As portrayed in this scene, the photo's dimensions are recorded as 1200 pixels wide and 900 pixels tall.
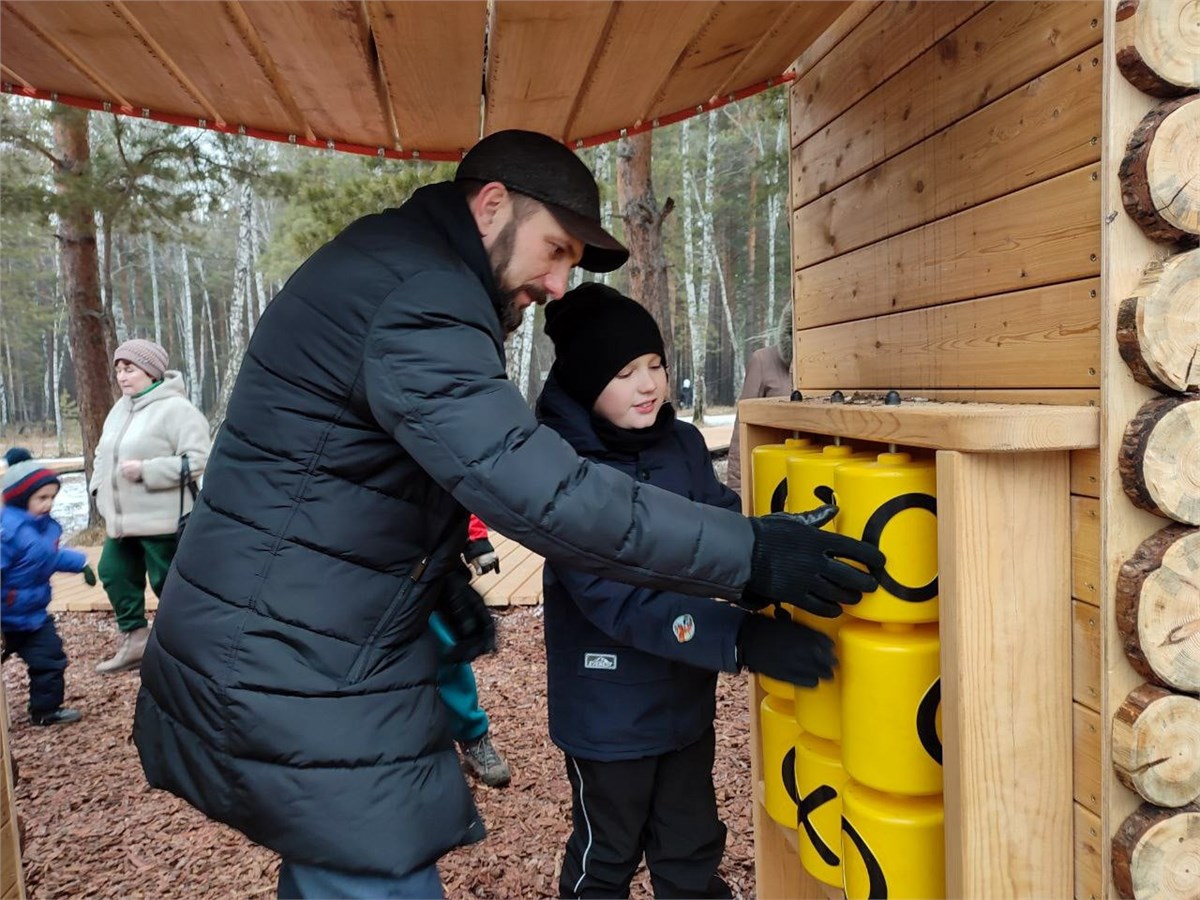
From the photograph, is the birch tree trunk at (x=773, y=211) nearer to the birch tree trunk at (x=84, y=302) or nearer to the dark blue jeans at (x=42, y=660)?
the birch tree trunk at (x=84, y=302)

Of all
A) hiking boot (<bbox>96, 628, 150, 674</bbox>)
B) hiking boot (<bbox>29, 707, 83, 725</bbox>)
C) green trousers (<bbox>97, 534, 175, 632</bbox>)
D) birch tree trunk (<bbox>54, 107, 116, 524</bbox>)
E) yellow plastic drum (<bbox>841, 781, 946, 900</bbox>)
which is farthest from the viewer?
birch tree trunk (<bbox>54, 107, 116, 524</bbox>)

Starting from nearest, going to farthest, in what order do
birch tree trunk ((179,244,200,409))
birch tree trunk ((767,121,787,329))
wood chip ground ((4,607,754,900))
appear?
wood chip ground ((4,607,754,900)) → birch tree trunk ((767,121,787,329)) → birch tree trunk ((179,244,200,409))

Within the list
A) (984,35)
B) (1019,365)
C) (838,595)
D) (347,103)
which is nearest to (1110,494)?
(1019,365)

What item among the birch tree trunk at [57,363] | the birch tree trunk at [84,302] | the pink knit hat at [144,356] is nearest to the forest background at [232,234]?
the birch tree trunk at [84,302]

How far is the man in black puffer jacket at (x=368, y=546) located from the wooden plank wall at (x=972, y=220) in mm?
480

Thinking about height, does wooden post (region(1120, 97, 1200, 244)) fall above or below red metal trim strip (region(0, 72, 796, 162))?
below

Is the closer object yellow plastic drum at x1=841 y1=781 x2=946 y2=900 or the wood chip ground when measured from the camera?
yellow plastic drum at x1=841 y1=781 x2=946 y2=900

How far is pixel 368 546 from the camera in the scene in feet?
4.82

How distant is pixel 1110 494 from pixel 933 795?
64 cm

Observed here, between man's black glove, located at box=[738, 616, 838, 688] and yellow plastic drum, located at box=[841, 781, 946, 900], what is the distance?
0.85ft

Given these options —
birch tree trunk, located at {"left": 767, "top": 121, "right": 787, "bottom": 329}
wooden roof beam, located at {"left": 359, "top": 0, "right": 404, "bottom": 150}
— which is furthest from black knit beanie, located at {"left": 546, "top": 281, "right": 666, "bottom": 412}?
birch tree trunk, located at {"left": 767, "top": 121, "right": 787, "bottom": 329}

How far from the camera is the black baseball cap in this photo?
1623 mm

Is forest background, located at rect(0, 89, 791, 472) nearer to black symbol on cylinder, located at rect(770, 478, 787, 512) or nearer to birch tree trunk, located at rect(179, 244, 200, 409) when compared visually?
birch tree trunk, located at rect(179, 244, 200, 409)

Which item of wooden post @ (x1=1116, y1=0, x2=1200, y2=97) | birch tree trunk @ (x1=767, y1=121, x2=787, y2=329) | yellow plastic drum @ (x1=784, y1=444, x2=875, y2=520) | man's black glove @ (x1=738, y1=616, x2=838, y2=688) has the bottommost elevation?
man's black glove @ (x1=738, y1=616, x2=838, y2=688)
